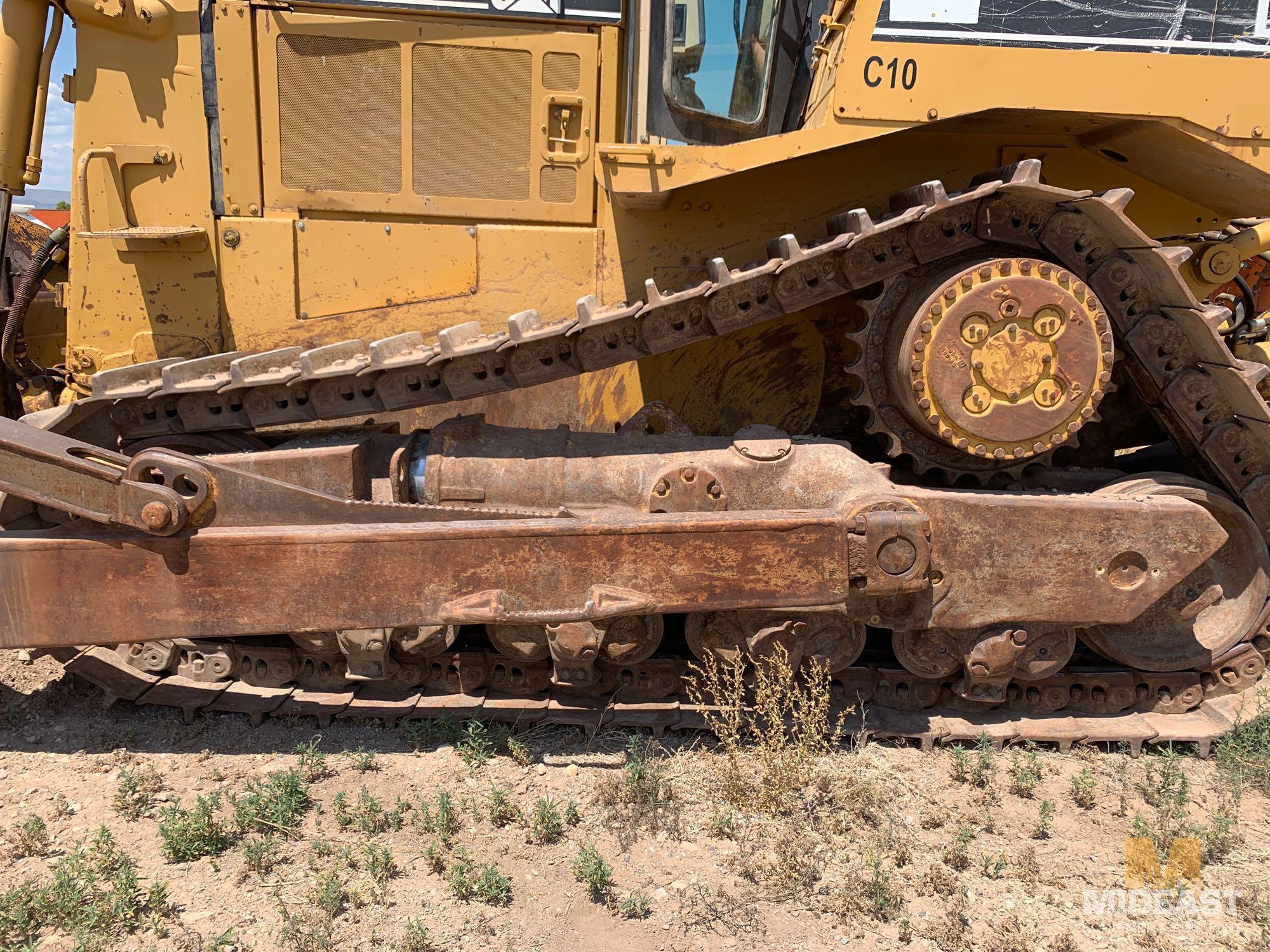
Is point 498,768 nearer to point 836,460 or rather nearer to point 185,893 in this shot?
point 185,893

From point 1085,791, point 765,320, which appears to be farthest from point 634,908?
point 765,320

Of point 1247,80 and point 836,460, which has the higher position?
point 1247,80

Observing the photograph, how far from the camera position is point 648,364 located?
14.5ft

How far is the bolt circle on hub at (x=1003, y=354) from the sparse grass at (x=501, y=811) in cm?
219

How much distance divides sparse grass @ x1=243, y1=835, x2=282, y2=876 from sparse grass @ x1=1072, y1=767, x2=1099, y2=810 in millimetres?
3008

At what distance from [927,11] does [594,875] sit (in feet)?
10.9

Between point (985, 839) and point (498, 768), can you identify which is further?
point (498, 768)

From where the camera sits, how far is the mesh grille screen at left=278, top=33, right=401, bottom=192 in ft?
13.6

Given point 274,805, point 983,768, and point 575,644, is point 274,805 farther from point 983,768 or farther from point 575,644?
point 983,768

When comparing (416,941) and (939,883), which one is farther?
(939,883)

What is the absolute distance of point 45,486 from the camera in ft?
11.5

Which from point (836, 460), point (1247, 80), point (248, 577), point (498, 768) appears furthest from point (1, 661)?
point (1247, 80)

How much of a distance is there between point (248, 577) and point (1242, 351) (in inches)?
180

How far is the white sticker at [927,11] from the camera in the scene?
357 cm
